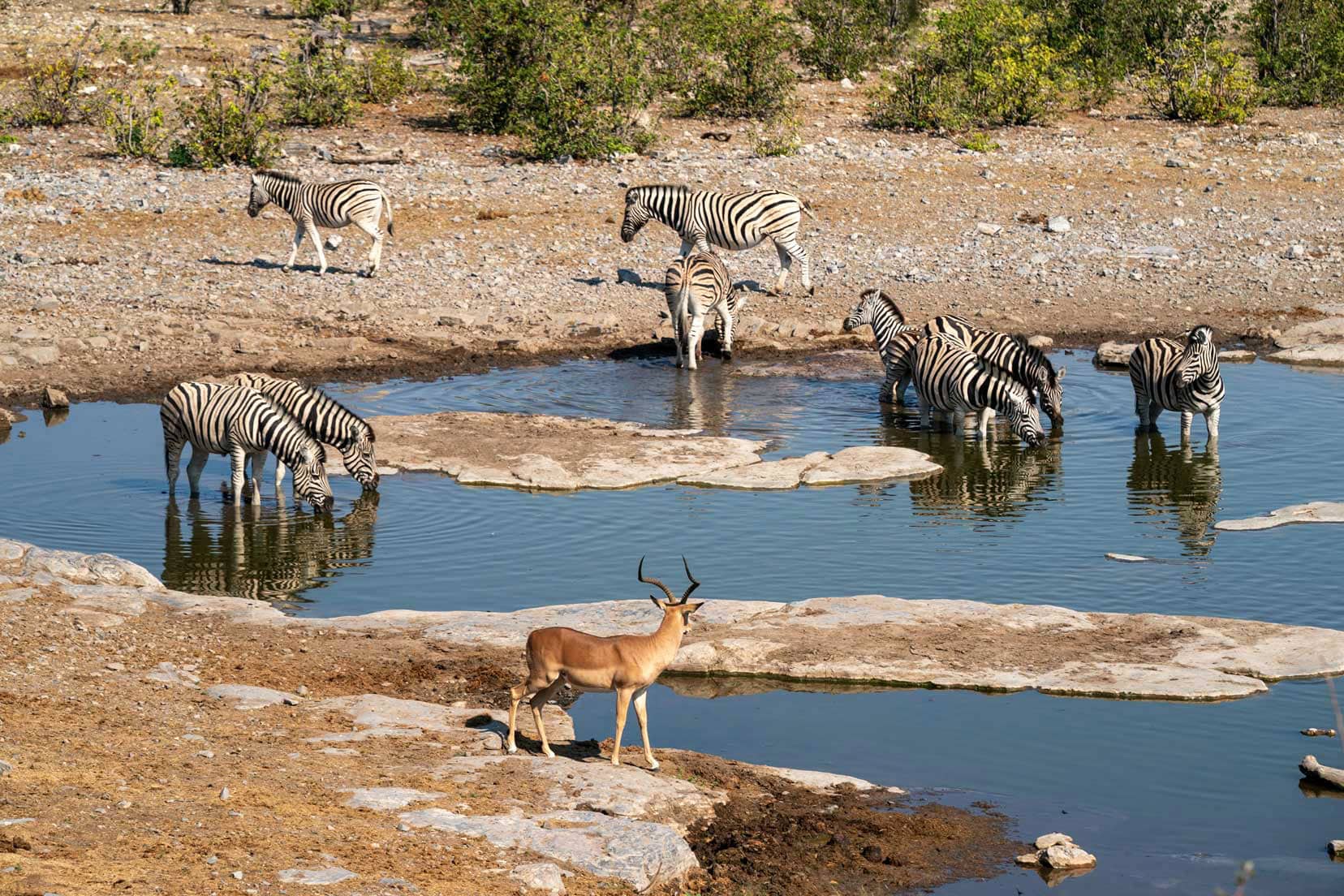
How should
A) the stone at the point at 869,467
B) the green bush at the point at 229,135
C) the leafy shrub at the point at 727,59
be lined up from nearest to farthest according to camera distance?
the stone at the point at 869,467
the green bush at the point at 229,135
the leafy shrub at the point at 727,59

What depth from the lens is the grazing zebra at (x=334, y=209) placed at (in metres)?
24.7

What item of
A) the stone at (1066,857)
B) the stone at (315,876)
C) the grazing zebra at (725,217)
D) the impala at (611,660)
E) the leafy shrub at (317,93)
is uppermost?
the leafy shrub at (317,93)

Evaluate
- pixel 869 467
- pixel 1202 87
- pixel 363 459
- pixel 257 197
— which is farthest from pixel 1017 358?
pixel 1202 87

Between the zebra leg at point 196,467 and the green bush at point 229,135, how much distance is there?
1362 cm

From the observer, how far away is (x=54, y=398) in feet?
64.1

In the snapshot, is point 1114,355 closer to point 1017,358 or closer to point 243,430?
point 1017,358

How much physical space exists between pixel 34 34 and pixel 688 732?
31.6 metres

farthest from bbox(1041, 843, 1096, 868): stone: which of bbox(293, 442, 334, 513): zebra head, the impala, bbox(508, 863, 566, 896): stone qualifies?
bbox(293, 442, 334, 513): zebra head

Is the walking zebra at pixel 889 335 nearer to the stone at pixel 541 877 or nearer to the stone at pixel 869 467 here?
the stone at pixel 869 467

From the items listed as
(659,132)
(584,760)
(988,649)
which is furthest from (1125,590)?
(659,132)

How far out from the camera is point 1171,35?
120 feet

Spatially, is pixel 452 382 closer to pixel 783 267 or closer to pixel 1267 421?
pixel 783 267

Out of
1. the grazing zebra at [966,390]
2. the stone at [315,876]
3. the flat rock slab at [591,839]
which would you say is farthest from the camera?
the grazing zebra at [966,390]

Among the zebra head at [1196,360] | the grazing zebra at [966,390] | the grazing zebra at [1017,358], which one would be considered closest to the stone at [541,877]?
the grazing zebra at [966,390]
